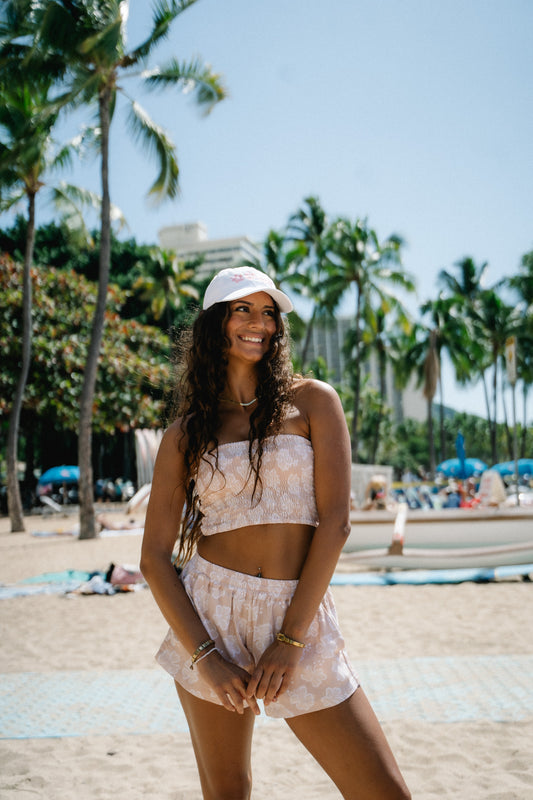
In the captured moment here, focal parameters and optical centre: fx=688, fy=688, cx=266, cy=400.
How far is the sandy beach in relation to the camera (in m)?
3.23

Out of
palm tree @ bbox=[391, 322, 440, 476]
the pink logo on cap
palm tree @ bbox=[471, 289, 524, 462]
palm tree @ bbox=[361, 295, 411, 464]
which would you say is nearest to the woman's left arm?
the pink logo on cap

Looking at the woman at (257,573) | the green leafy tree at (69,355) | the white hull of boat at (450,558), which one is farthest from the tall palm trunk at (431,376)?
the woman at (257,573)

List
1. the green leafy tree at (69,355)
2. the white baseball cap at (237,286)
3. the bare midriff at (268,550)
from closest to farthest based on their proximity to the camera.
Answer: the bare midriff at (268,550) → the white baseball cap at (237,286) → the green leafy tree at (69,355)

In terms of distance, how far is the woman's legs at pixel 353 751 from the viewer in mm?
1585

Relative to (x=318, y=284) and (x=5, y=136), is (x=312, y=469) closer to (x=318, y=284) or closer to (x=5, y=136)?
(x=5, y=136)

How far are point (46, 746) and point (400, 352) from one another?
115 feet

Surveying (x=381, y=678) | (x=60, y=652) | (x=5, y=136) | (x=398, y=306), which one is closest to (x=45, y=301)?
(x=5, y=136)

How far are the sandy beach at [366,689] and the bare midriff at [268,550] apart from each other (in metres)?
1.84

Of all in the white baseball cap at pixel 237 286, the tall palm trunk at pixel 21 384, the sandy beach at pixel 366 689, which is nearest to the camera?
the white baseball cap at pixel 237 286

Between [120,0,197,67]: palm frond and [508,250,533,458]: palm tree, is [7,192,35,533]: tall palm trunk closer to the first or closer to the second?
[120,0,197,67]: palm frond

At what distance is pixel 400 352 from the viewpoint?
37.5 metres

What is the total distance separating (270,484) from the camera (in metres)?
1.78

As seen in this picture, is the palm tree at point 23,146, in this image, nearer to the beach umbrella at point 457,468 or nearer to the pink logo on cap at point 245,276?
the pink logo on cap at point 245,276

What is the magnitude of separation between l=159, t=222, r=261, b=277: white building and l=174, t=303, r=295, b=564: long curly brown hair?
282 feet
